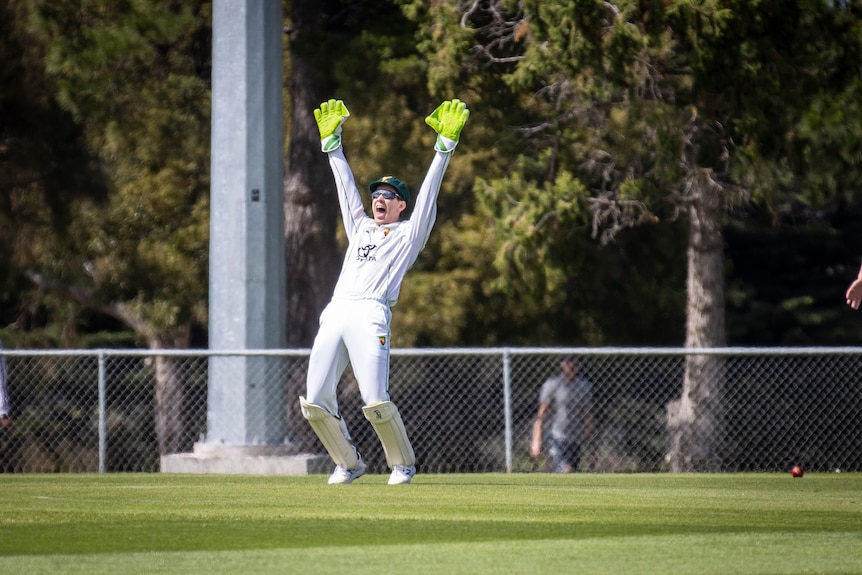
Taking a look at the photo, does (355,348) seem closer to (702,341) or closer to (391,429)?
(391,429)

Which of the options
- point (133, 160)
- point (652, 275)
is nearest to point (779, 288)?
point (652, 275)

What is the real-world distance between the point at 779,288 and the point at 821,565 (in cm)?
2780

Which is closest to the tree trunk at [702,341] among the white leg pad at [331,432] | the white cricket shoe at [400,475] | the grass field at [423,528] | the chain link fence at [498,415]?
the chain link fence at [498,415]

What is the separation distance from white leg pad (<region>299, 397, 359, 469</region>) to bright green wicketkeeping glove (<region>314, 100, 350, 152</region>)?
1796mm

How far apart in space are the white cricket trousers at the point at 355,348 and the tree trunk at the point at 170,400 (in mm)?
6650

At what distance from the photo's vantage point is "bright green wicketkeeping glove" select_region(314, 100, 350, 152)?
10.5m

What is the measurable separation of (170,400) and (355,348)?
14.3 meters

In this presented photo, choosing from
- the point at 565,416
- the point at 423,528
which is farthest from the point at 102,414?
the point at 423,528

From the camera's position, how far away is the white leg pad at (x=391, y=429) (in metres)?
9.73

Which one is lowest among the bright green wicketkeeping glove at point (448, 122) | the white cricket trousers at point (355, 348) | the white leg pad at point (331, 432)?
the white leg pad at point (331, 432)

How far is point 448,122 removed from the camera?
33.6 ft

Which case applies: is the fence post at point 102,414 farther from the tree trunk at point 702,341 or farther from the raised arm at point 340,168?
the tree trunk at point 702,341

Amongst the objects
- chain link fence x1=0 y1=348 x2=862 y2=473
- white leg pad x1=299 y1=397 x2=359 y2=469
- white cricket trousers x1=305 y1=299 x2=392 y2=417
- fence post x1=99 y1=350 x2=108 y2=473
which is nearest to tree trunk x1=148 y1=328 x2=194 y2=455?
chain link fence x1=0 y1=348 x2=862 y2=473

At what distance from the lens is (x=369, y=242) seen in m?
9.93
